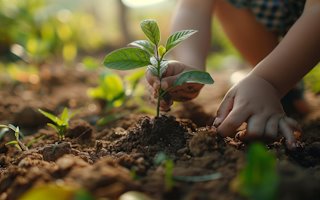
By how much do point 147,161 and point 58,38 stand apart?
244 centimetres

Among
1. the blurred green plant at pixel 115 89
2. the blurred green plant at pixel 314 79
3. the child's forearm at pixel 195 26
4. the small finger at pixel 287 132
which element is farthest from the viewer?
the blurred green plant at pixel 314 79

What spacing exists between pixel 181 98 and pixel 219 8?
2.48 ft

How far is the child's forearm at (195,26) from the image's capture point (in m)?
1.74

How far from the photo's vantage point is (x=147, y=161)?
110cm

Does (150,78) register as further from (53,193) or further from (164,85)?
(53,193)

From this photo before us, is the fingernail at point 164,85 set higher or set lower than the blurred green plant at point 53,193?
higher

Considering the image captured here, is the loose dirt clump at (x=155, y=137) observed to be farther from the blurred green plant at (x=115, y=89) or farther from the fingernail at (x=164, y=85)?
the blurred green plant at (x=115, y=89)

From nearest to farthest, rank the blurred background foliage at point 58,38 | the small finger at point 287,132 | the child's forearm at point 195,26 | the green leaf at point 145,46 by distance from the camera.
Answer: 1. the small finger at point 287,132
2. the green leaf at point 145,46
3. the child's forearm at point 195,26
4. the blurred background foliage at point 58,38

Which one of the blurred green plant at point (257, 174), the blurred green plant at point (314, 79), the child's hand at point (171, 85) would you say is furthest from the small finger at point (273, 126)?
the blurred green plant at point (314, 79)

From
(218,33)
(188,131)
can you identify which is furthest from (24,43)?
(218,33)

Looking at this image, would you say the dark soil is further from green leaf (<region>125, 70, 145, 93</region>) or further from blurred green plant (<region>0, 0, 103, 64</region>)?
blurred green plant (<region>0, 0, 103, 64</region>)

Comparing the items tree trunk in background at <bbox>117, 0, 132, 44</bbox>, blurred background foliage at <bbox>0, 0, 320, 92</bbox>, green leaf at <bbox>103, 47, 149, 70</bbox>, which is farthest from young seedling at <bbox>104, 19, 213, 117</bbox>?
tree trunk in background at <bbox>117, 0, 132, 44</bbox>

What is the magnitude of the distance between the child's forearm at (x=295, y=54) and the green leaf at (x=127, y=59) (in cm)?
35

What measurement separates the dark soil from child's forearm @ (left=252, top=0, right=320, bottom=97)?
0.20m
